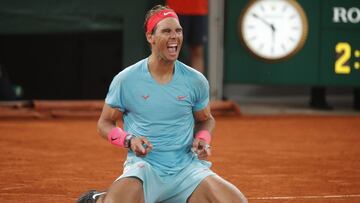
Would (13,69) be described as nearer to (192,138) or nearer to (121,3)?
(121,3)

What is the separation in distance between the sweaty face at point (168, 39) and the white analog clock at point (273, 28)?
5.54 m

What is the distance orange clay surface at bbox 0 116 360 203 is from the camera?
519 centimetres

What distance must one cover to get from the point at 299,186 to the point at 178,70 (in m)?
1.66

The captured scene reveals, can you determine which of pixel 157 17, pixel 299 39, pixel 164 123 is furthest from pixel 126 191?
pixel 299 39

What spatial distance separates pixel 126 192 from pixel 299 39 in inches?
236

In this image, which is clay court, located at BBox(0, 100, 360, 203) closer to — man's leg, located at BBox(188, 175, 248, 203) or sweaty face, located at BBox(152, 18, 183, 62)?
man's leg, located at BBox(188, 175, 248, 203)

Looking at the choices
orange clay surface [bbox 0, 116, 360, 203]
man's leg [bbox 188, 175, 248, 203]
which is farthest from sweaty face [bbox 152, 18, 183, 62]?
orange clay surface [bbox 0, 116, 360, 203]

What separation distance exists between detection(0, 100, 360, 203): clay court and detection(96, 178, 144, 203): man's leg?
3.70ft

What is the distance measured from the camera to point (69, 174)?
18.9 feet

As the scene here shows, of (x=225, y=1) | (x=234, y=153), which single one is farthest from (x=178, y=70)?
(x=225, y=1)

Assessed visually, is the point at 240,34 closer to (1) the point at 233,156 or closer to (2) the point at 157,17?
(1) the point at 233,156

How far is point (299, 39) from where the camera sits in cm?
948

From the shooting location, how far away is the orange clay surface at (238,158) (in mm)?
5191

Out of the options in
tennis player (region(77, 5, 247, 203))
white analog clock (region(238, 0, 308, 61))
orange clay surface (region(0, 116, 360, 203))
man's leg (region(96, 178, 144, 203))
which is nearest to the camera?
man's leg (region(96, 178, 144, 203))
